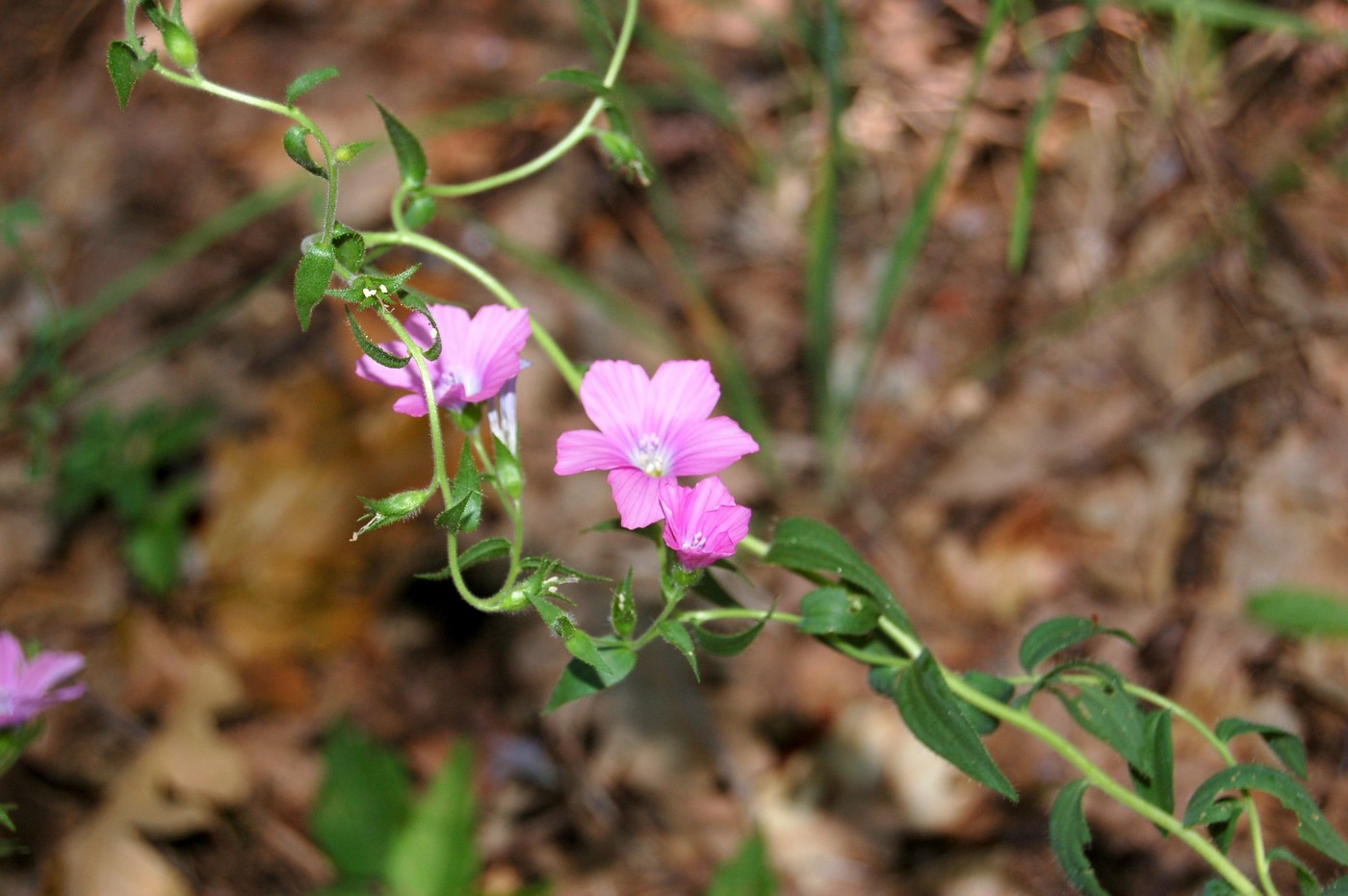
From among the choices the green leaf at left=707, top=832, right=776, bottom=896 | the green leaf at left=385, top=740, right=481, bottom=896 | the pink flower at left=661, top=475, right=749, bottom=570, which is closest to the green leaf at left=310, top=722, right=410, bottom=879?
the green leaf at left=385, top=740, right=481, bottom=896

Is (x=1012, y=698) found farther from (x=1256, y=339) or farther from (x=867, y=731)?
(x=1256, y=339)

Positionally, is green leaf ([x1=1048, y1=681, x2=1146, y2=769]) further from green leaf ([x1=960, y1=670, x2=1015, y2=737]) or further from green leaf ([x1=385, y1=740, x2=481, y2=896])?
green leaf ([x1=385, y1=740, x2=481, y2=896])

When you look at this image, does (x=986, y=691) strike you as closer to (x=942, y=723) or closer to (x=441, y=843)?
(x=942, y=723)

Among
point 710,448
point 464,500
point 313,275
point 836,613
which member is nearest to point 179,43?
point 313,275

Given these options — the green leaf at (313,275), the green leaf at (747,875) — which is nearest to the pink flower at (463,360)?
the green leaf at (313,275)

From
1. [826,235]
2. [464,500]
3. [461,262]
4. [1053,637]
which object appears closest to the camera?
[464,500]
